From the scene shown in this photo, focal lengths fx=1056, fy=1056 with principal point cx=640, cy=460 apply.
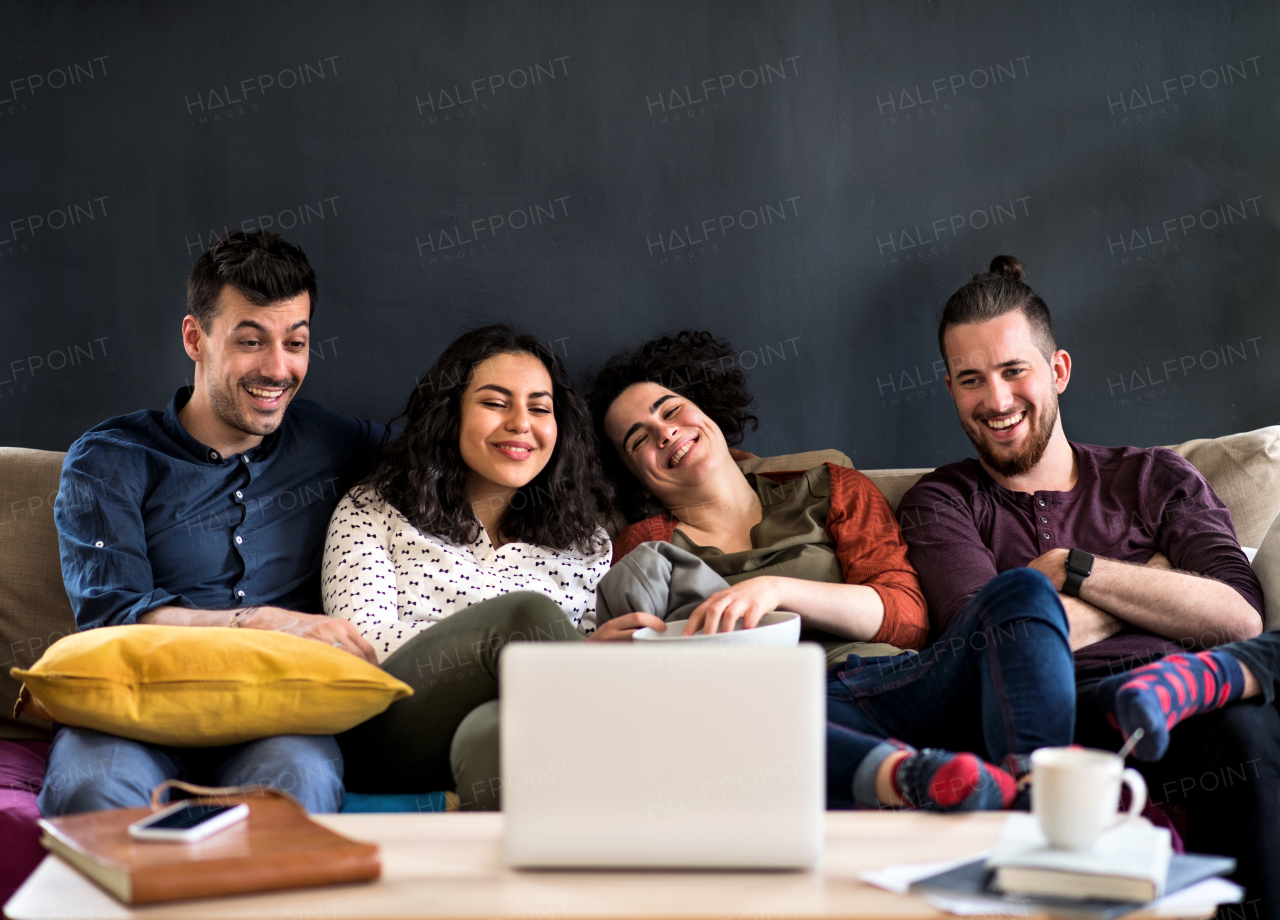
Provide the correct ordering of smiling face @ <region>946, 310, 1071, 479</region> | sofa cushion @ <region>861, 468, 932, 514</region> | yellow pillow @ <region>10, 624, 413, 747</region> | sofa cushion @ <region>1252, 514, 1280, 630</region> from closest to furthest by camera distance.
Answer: yellow pillow @ <region>10, 624, 413, 747</region> < sofa cushion @ <region>1252, 514, 1280, 630</region> < smiling face @ <region>946, 310, 1071, 479</region> < sofa cushion @ <region>861, 468, 932, 514</region>

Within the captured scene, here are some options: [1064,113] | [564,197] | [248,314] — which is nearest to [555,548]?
[248,314]

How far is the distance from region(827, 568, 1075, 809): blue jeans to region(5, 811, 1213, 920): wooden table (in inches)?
11.8

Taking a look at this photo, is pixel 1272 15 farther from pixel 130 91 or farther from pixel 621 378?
pixel 130 91

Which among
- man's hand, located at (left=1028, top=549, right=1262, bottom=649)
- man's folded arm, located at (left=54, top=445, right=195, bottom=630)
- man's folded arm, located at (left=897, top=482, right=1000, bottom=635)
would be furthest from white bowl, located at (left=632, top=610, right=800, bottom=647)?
man's folded arm, located at (left=54, top=445, right=195, bottom=630)

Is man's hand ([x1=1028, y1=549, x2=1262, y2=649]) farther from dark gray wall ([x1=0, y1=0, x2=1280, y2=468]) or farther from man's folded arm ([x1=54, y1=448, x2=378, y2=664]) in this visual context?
man's folded arm ([x1=54, y1=448, x2=378, y2=664])

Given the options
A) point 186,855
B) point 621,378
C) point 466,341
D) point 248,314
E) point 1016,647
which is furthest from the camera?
point 621,378

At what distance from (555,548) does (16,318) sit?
1.46 m

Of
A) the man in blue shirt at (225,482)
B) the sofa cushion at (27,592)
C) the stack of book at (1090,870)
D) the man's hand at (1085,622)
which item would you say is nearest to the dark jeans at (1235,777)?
the man's hand at (1085,622)

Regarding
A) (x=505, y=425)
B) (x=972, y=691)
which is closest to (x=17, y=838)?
(x=505, y=425)

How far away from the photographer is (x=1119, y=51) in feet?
8.64

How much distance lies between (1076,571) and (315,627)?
1.34 metres

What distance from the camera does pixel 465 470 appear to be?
2209 mm

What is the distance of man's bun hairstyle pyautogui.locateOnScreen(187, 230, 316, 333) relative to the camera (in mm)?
2059

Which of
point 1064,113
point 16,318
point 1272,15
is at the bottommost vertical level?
point 16,318
